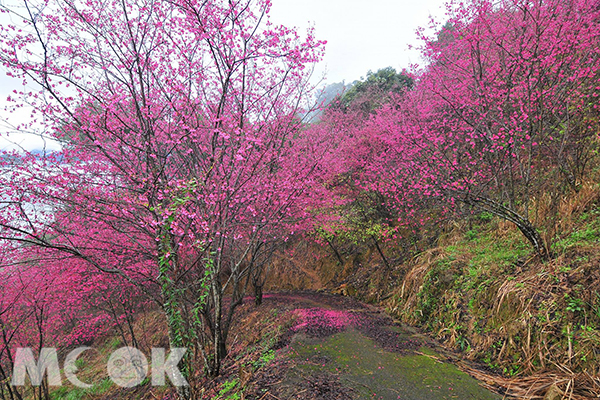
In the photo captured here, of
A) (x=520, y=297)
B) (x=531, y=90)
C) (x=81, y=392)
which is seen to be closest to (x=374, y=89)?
(x=531, y=90)

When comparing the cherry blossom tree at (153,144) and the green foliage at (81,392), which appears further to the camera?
the green foliage at (81,392)

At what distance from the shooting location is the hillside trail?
3639 millimetres

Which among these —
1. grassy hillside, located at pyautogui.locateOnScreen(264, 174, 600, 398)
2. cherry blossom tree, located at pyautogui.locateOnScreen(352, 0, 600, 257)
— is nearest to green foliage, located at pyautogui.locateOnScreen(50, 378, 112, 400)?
grassy hillside, located at pyautogui.locateOnScreen(264, 174, 600, 398)

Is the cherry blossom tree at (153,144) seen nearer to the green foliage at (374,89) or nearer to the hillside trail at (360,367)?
the hillside trail at (360,367)

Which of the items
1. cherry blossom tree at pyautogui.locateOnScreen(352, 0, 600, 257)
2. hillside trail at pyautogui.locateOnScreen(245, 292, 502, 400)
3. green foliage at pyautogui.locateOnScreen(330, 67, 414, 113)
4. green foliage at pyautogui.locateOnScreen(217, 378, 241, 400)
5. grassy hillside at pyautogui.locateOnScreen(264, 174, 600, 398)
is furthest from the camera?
green foliage at pyautogui.locateOnScreen(330, 67, 414, 113)

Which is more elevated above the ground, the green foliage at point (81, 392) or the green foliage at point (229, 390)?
the green foliage at point (229, 390)

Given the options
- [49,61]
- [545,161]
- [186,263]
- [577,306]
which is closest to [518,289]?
[577,306]

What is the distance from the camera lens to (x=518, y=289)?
4375mm

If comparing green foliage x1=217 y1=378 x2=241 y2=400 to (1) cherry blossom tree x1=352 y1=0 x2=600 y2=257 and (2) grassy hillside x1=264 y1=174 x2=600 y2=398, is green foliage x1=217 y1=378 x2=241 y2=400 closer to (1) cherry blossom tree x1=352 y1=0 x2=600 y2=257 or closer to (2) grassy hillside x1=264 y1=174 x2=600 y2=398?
(2) grassy hillside x1=264 y1=174 x2=600 y2=398

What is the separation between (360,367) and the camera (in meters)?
4.38

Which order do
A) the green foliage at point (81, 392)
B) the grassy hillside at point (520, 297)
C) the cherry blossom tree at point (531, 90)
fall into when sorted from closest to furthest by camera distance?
the grassy hillside at point (520, 297)
the cherry blossom tree at point (531, 90)
the green foliage at point (81, 392)

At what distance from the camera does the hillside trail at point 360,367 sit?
143 inches

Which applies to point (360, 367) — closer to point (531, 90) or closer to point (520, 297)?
point (520, 297)

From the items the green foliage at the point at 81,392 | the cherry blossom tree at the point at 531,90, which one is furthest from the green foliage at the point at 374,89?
the green foliage at the point at 81,392
